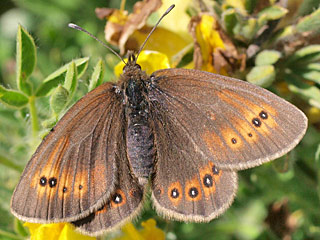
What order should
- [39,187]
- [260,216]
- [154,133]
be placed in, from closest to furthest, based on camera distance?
[39,187]
[154,133]
[260,216]

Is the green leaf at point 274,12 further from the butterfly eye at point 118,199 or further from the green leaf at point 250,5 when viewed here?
the butterfly eye at point 118,199

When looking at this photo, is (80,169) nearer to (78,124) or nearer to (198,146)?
(78,124)

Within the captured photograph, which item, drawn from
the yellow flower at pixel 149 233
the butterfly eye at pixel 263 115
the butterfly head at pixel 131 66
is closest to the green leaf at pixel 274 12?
the butterfly eye at pixel 263 115

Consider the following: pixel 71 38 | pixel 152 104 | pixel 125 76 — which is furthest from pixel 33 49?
pixel 71 38

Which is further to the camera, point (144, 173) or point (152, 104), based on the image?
point (152, 104)

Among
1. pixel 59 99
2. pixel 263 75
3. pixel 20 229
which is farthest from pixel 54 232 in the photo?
pixel 263 75

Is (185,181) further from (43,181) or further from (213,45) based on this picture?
(213,45)
